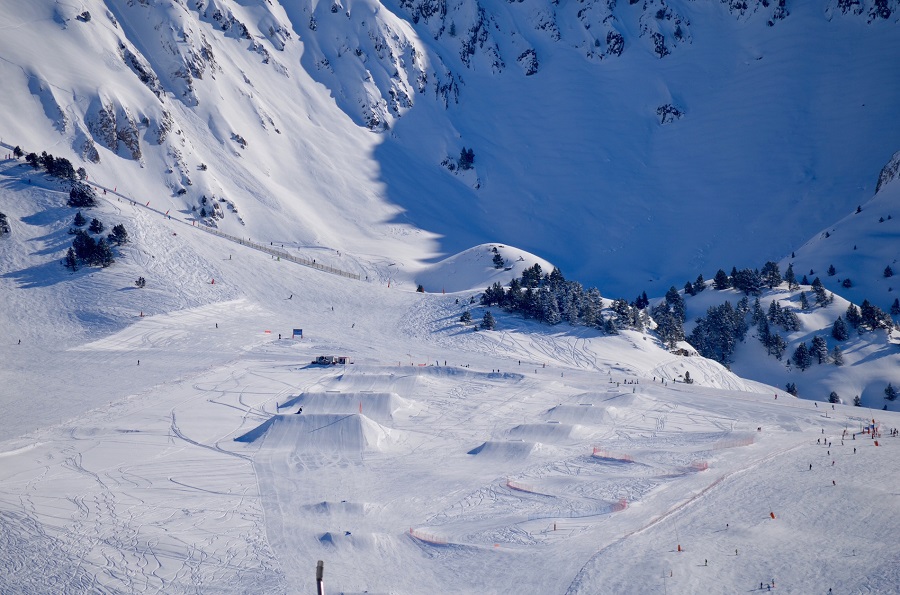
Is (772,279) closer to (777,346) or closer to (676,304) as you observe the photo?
(676,304)

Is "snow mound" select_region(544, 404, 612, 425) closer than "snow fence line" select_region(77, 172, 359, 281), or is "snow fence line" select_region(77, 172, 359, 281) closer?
"snow mound" select_region(544, 404, 612, 425)

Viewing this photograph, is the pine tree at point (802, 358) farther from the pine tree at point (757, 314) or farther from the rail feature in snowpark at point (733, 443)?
the rail feature in snowpark at point (733, 443)

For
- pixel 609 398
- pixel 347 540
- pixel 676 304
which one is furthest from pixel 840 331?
pixel 347 540

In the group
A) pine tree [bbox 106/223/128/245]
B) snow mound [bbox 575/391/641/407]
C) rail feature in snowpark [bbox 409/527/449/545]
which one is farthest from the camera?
pine tree [bbox 106/223/128/245]

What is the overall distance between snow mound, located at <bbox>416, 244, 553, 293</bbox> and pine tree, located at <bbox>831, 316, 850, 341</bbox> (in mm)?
35899

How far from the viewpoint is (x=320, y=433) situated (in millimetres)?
44656

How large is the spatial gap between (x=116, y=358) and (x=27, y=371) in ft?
20.6

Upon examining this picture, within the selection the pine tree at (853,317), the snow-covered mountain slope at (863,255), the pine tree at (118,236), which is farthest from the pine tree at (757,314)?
the pine tree at (118,236)

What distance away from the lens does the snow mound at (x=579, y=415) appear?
49094mm

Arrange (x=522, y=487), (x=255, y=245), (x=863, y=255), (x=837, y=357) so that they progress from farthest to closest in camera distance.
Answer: (x=863, y=255)
(x=255, y=245)
(x=837, y=357)
(x=522, y=487)

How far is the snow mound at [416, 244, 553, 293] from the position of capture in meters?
99.4

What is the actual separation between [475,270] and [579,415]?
181ft

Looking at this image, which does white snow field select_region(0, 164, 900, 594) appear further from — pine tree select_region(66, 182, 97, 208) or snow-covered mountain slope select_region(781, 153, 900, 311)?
snow-covered mountain slope select_region(781, 153, 900, 311)

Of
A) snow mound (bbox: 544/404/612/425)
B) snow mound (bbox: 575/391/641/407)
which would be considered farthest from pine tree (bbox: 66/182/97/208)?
snow mound (bbox: 575/391/641/407)
